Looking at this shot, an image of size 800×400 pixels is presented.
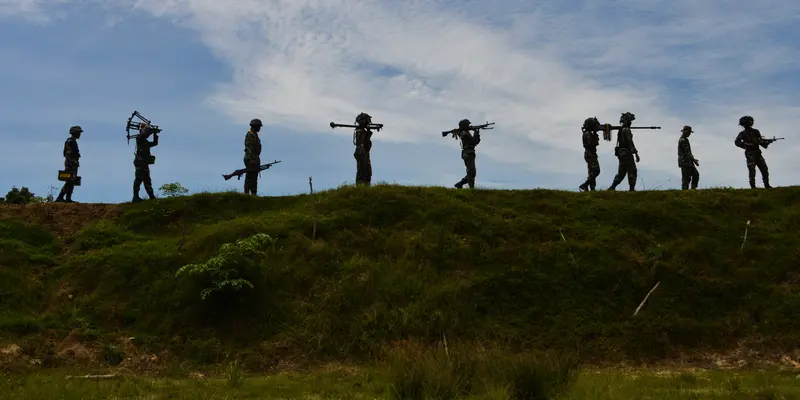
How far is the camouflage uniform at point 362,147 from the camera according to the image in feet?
72.3

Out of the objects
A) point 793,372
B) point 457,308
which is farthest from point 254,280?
point 793,372

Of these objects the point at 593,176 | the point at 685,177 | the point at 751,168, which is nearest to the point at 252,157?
the point at 593,176

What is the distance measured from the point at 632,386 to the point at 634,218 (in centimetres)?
857

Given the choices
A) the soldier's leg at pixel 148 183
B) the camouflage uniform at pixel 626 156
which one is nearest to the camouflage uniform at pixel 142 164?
the soldier's leg at pixel 148 183

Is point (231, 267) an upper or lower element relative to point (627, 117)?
lower

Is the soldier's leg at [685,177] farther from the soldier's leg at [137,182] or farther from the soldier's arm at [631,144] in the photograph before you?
the soldier's leg at [137,182]

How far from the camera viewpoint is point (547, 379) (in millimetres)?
9203

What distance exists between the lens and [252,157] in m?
21.3

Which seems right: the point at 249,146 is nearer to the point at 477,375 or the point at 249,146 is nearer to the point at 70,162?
the point at 70,162

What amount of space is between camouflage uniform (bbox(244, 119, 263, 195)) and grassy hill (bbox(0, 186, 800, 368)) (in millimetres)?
1842

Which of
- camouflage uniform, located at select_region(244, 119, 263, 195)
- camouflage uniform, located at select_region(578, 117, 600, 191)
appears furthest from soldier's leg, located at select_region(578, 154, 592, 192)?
camouflage uniform, located at select_region(244, 119, 263, 195)

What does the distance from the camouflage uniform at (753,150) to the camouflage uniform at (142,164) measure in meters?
19.4

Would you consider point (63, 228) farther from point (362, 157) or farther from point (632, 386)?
point (632, 386)

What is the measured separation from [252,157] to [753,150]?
54.7 feet
